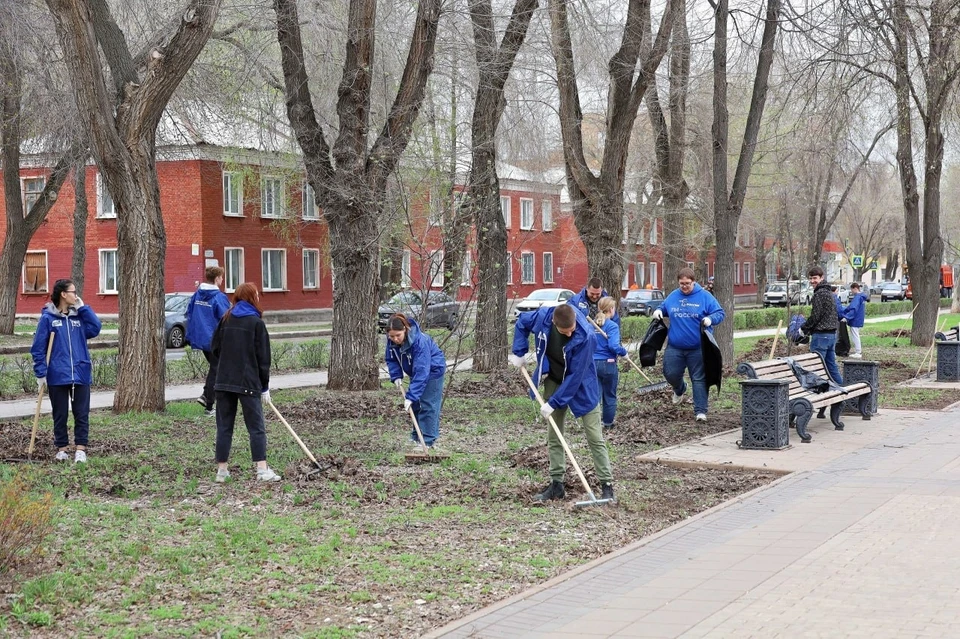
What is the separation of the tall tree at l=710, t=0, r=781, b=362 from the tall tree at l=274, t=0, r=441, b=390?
5.86 m

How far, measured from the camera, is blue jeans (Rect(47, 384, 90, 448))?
998 centimetres

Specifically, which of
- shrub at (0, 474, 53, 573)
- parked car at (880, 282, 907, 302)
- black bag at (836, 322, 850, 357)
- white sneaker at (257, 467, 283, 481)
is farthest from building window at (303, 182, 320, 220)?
parked car at (880, 282, 907, 302)

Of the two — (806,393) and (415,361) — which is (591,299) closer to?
(806,393)

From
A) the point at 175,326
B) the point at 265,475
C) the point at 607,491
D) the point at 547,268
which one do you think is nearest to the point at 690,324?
the point at 607,491

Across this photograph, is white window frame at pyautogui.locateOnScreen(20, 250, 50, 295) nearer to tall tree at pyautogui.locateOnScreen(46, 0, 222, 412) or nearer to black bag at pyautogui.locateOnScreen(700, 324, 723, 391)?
tall tree at pyautogui.locateOnScreen(46, 0, 222, 412)

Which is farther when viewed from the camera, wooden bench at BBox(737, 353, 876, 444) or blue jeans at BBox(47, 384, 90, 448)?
wooden bench at BBox(737, 353, 876, 444)

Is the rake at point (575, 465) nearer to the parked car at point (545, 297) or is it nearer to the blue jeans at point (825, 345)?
the blue jeans at point (825, 345)

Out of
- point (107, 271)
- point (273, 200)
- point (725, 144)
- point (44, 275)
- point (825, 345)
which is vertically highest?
point (273, 200)

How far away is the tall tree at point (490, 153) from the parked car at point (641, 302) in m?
27.9

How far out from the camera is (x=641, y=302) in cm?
4722

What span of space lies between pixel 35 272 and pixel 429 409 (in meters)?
37.3

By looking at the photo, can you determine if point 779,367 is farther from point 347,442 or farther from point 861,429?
point 347,442

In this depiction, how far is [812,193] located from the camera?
43.2 meters

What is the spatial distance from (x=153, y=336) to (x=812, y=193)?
3498cm
